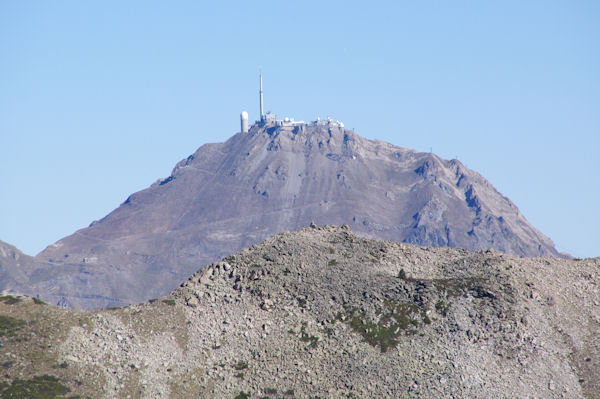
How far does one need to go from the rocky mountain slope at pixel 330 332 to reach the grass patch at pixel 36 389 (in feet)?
0.92

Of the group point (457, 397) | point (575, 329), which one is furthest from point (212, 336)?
point (575, 329)

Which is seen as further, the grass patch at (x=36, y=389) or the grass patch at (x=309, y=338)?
the grass patch at (x=309, y=338)

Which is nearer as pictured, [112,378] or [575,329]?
[112,378]

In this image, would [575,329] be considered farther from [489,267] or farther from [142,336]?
[142,336]

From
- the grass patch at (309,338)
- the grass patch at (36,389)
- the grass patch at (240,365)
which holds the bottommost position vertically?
the grass patch at (36,389)

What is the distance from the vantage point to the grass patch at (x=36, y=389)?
112 metres

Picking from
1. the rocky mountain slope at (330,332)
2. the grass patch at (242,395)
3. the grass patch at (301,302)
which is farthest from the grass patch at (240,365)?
the grass patch at (301,302)

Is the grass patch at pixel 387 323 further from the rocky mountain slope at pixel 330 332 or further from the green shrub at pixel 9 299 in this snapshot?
Result: the green shrub at pixel 9 299

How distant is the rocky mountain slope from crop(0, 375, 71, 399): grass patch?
0.92 ft

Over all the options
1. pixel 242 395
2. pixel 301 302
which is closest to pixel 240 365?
pixel 242 395

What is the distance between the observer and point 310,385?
122062 millimetres

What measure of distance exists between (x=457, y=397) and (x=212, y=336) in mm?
34799

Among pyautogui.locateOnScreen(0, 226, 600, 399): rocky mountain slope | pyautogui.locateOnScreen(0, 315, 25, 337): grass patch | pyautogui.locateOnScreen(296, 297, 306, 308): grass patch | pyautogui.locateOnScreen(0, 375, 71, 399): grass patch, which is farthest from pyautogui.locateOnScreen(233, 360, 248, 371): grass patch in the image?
pyautogui.locateOnScreen(0, 315, 25, 337): grass patch

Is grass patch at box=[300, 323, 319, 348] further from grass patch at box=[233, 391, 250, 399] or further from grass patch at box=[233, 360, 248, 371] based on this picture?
grass patch at box=[233, 391, 250, 399]
